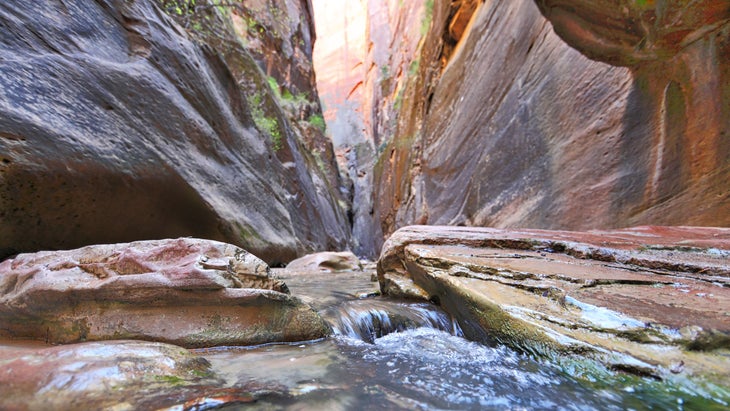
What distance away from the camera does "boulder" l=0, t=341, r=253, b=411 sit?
1.11m

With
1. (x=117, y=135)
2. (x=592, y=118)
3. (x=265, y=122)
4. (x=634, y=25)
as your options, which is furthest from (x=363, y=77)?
(x=117, y=135)

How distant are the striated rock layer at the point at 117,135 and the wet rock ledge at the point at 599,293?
321 cm

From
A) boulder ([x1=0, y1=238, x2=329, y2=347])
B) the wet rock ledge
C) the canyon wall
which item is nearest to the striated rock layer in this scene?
boulder ([x1=0, y1=238, x2=329, y2=347])

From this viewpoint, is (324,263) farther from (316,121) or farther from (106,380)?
(316,121)

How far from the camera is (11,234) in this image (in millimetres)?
2723

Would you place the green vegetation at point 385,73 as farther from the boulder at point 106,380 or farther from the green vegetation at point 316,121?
the boulder at point 106,380

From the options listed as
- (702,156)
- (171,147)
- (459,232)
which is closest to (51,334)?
(171,147)

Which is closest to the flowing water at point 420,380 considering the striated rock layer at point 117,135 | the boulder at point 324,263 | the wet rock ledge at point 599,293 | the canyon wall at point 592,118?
the wet rock ledge at point 599,293

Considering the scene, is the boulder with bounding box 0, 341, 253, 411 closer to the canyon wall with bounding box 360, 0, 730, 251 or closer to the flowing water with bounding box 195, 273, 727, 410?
the flowing water with bounding box 195, 273, 727, 410

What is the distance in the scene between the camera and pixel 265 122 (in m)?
9.07

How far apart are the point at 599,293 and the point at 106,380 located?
2660 mm

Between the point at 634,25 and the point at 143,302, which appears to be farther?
the point at 634,25

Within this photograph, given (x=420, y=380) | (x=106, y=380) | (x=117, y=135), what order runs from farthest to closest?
(x=117, y=135) → (x=420, y=380) → (x=106, y=380)

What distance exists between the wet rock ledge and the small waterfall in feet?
0.62
